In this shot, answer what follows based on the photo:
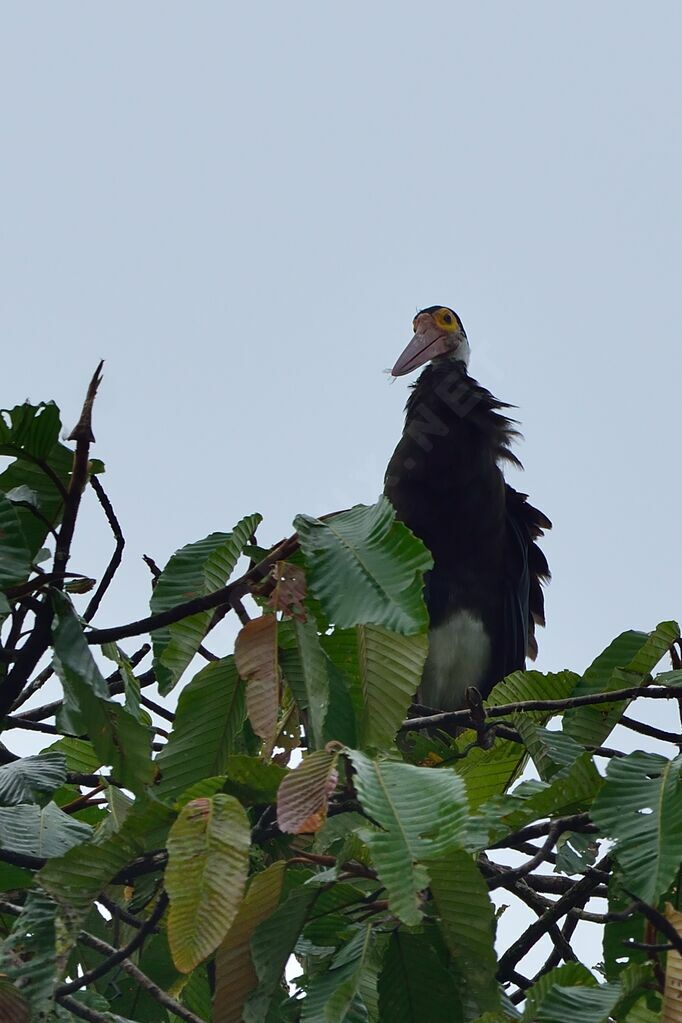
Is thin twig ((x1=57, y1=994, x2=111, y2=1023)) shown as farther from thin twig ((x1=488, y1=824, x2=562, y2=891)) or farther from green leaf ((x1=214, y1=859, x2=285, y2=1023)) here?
thin twig ((x1=488, y1=824, x2=562, y2=891))

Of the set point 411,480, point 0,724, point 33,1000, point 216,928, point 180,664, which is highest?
point 411,480

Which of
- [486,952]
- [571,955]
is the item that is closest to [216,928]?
[486,952]

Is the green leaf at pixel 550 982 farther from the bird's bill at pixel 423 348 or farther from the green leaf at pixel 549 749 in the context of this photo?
the bird's bill at pixel 423 348

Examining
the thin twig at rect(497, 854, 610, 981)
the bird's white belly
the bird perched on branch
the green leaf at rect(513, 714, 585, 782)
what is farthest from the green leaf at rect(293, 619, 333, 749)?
the bird's white belly

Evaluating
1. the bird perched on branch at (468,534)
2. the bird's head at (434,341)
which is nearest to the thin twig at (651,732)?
the bird perched on branch at (468,534)

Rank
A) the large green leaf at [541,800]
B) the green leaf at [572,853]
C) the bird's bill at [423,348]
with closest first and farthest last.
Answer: the large green leaf at [541,800]
the green leaf at [572,853]
the bird's bill at [423,348]

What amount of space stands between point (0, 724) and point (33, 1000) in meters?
0.36

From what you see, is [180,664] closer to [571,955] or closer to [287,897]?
[287,897]

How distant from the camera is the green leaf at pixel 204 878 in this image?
47.4 inches

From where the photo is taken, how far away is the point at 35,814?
1605 mm

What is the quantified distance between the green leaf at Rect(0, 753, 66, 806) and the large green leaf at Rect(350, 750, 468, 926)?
0.57 m

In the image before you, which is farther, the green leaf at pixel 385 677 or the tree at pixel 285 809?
the green leaf at pixel 385 677

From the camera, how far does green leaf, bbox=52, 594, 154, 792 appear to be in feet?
4.58

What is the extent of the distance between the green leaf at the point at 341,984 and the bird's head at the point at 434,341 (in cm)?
444
